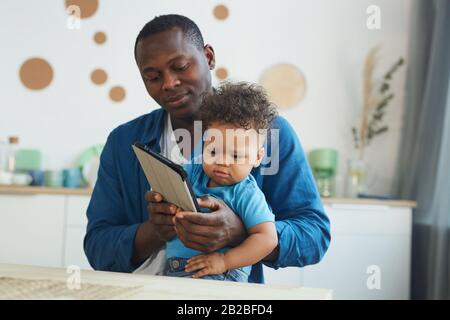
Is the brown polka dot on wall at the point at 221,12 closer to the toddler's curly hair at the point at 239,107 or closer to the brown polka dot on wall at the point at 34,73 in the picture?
the brown polka dot on wall at the point at 34,73

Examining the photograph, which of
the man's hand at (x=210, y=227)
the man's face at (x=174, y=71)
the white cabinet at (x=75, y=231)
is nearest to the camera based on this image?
the man's hand at (x=210, y=227)

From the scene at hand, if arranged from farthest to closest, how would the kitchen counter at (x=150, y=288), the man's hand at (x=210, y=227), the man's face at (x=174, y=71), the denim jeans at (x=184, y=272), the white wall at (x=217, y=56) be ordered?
the white wall at (x=217, y=56)
the man's face at (x=174, y=71)
the denim jeans at (x=184, y=272)
the man's hand at (x=210, y=227)
the kitchen counter at (x=150, y=288)

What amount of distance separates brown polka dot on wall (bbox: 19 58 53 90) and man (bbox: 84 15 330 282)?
2.20 metres

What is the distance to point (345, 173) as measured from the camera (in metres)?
3.62

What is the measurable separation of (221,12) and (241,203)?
2.65 meters

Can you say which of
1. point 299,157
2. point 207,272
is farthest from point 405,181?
point 207,272

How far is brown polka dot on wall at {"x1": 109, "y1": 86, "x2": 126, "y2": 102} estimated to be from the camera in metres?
3.54

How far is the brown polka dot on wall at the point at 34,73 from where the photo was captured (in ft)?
11.5

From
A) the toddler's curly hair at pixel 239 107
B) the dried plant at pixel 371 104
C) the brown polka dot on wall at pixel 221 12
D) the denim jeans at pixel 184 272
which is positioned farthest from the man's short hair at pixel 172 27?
the dried plant at pixel 371 104

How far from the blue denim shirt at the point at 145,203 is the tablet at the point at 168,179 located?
218 mm

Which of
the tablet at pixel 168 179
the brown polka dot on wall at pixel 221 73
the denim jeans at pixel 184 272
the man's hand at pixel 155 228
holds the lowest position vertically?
the denim jeans at pixel 184 272

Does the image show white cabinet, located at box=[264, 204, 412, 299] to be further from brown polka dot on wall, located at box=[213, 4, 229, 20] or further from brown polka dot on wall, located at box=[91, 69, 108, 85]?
brown polka dot on wall, located at box=[91, 69, 108, 85]

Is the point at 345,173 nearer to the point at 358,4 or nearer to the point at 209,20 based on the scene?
the point at 358,4

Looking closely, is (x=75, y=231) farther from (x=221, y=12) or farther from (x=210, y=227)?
(x=210, y=227)
